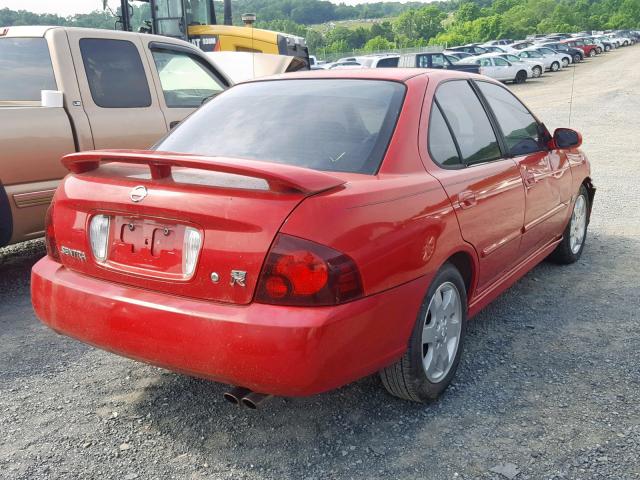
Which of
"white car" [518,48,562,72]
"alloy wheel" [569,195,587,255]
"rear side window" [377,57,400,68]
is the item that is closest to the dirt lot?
"alloy wheel" [569,195,587,255]

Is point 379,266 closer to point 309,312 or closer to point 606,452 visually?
point 309,312

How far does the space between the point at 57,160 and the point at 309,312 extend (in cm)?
335

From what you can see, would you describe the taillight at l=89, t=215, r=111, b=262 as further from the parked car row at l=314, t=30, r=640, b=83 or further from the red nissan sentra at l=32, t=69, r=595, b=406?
the parked car row at l=314, t=30, r=640, b=83

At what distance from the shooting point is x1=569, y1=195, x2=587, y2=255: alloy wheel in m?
5.26

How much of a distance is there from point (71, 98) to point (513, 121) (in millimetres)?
3375

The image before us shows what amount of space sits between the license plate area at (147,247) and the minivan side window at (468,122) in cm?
160

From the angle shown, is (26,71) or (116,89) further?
(116,89)

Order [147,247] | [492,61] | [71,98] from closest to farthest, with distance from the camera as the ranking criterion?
[147,247] < [71,98] < [492,61]

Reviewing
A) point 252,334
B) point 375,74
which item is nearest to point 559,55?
point 375,74

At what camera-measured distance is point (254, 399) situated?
265 centimetres

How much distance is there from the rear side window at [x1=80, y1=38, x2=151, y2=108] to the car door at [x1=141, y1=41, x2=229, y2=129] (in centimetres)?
15

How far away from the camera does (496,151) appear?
12.6 ft

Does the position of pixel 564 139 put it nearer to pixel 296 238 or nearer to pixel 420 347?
pixel 420 347

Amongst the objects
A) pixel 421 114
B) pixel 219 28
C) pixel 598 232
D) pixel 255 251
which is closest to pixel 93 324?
pixel 255 251
